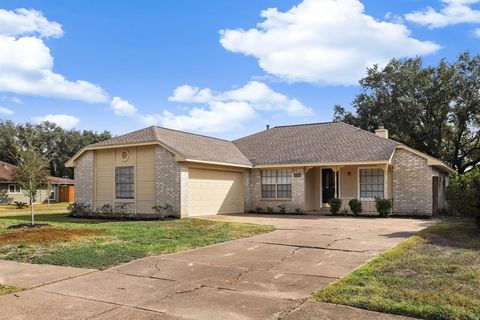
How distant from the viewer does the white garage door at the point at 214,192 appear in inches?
757

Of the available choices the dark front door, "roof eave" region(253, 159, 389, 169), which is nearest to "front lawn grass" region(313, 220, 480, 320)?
"roof eave" region(253, 159, 389, 169)

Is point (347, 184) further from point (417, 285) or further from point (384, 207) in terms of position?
point (417, 285)

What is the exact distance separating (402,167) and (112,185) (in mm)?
13527

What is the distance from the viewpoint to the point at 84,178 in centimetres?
2144

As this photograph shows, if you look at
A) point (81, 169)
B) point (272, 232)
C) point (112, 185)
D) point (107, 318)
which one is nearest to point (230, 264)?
point (107, 318)

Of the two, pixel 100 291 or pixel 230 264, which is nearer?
pixel 100 291

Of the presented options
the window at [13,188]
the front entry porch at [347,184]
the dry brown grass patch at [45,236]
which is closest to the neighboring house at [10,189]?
the window at [13,188]

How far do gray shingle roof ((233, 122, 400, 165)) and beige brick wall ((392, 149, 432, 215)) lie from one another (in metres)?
0.82

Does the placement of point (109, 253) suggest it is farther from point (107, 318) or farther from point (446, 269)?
point (446, 269)

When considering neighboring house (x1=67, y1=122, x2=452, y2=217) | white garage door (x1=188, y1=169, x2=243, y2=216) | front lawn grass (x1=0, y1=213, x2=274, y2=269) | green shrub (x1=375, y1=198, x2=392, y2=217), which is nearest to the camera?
front lawn grass (x1=0, y1=213, x2=274, y2=269)

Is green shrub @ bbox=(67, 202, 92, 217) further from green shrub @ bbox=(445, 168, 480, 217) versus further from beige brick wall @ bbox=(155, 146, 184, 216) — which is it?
green shrub @ bbox=(445, 168, 480, 217)

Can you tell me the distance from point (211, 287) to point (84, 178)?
16.3 meters

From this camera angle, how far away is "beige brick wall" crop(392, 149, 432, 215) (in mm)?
19844

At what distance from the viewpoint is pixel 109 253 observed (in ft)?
31.2
